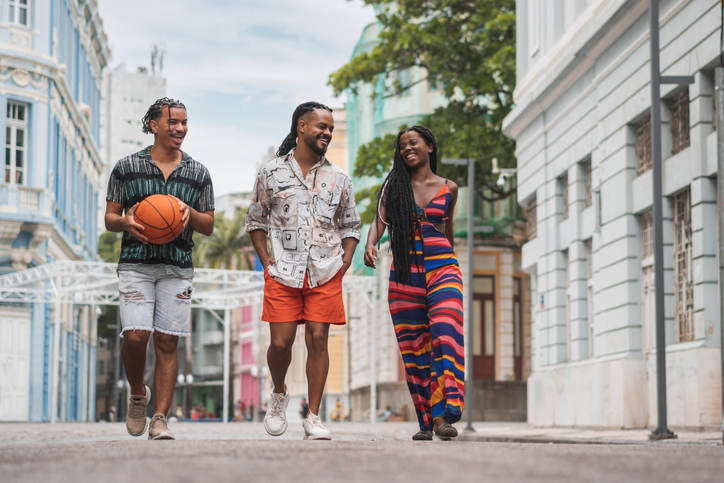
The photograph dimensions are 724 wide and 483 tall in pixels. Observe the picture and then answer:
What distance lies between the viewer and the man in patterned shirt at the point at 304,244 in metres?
7.82

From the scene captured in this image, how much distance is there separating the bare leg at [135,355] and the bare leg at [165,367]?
0.10 metres

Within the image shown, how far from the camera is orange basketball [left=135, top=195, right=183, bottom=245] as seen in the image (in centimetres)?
758

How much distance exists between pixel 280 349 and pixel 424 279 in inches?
44.9

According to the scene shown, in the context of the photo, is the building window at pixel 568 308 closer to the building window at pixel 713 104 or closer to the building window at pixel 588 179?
the building window at pixel 588 179

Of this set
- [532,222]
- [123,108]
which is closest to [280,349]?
[532,222]

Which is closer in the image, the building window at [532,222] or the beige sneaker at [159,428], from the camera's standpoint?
the beige sneaker at [159,428]

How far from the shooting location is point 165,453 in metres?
5.32

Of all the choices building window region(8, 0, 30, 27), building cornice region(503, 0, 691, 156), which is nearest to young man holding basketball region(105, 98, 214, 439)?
building cornice region(503, 0, 691, 156)

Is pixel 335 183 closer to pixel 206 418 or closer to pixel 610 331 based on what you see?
pixel 610 331

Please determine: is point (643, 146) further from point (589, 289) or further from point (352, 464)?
point (352, 464)

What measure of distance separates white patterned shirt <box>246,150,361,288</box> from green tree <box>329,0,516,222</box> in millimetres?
21047

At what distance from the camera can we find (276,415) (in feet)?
26.0

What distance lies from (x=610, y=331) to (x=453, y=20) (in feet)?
42.6

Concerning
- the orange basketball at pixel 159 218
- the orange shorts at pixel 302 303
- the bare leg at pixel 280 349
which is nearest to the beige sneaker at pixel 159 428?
the bare leg at pixel 280 349
